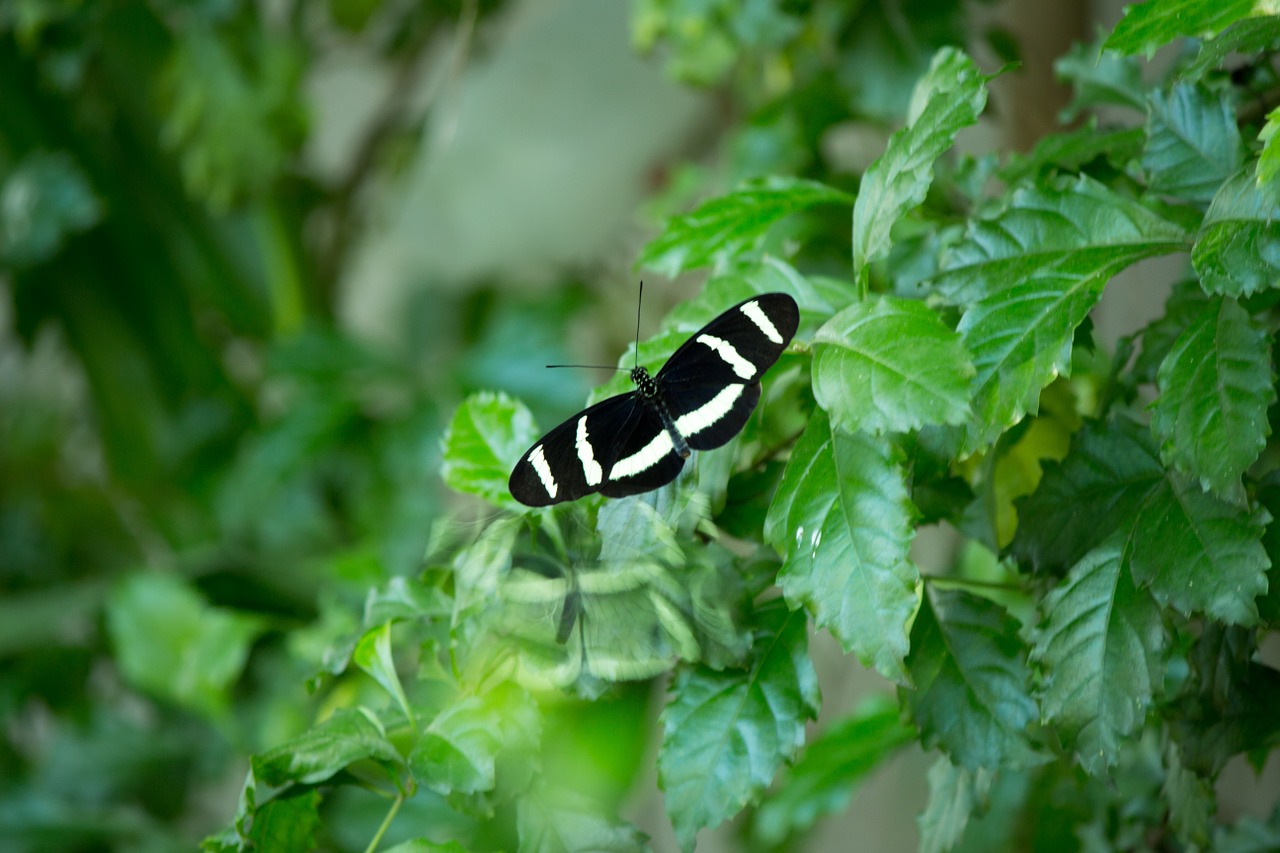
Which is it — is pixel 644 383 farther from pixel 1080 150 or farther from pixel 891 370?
pixel 1080 150

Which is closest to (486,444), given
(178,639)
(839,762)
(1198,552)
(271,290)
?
(1198,552)

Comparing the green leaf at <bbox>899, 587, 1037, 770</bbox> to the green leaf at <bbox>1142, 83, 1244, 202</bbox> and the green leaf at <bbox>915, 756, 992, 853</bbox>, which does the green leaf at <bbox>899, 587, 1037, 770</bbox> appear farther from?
the green leaf at <bbox>1142, 83, 1244, 202</bbox>

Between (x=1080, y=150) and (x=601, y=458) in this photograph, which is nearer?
(x=601, y=458)

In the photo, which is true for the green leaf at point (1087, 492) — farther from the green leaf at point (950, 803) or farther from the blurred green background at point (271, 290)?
the blurred green background at point (271, 290)

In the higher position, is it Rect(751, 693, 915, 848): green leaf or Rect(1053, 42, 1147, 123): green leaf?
Rect(1053, 42, 1147, 123): green leaf

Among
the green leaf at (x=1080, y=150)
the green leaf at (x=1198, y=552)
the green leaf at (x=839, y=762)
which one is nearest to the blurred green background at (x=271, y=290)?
the green leaf at (x=839, y=762)

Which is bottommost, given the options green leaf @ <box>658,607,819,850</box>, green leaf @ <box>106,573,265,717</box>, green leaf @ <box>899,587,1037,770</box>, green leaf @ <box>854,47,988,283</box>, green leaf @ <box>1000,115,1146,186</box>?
green leaf @ <box>106,573,265,717</box>

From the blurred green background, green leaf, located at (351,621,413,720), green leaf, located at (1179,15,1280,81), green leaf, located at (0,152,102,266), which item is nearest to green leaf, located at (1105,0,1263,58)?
green leaf, located at (1179,15,1280,81)
